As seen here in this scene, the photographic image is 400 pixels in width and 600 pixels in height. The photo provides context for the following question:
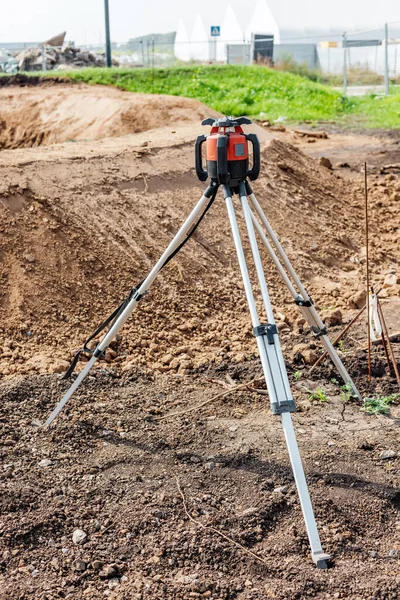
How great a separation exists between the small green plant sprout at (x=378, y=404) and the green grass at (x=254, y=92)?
15.4m

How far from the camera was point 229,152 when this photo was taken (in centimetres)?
375

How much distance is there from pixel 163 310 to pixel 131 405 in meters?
1.78

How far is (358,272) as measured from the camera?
8188 mm

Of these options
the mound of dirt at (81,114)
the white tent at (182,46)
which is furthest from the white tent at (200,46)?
the mound of dirt at (81,114)

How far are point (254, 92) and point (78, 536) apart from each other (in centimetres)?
2014

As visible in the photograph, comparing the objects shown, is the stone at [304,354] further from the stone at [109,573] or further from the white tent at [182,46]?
the white tent at [182,46]

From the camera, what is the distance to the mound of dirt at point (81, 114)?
13914 mm

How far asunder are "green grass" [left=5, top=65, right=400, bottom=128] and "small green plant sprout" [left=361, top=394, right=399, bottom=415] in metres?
15.4

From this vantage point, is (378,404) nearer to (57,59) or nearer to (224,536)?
(224,536)

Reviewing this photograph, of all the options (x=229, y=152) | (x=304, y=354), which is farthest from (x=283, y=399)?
(x=304, y=354)

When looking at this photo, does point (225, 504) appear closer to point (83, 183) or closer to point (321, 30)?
point (83, 183)

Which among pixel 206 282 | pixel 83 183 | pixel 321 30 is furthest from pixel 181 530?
pixel 321 30

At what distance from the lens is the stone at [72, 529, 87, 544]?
3.58m

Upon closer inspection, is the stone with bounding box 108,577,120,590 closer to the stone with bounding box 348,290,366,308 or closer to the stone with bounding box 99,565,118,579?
the stone with bounding box 99,565,118,579
